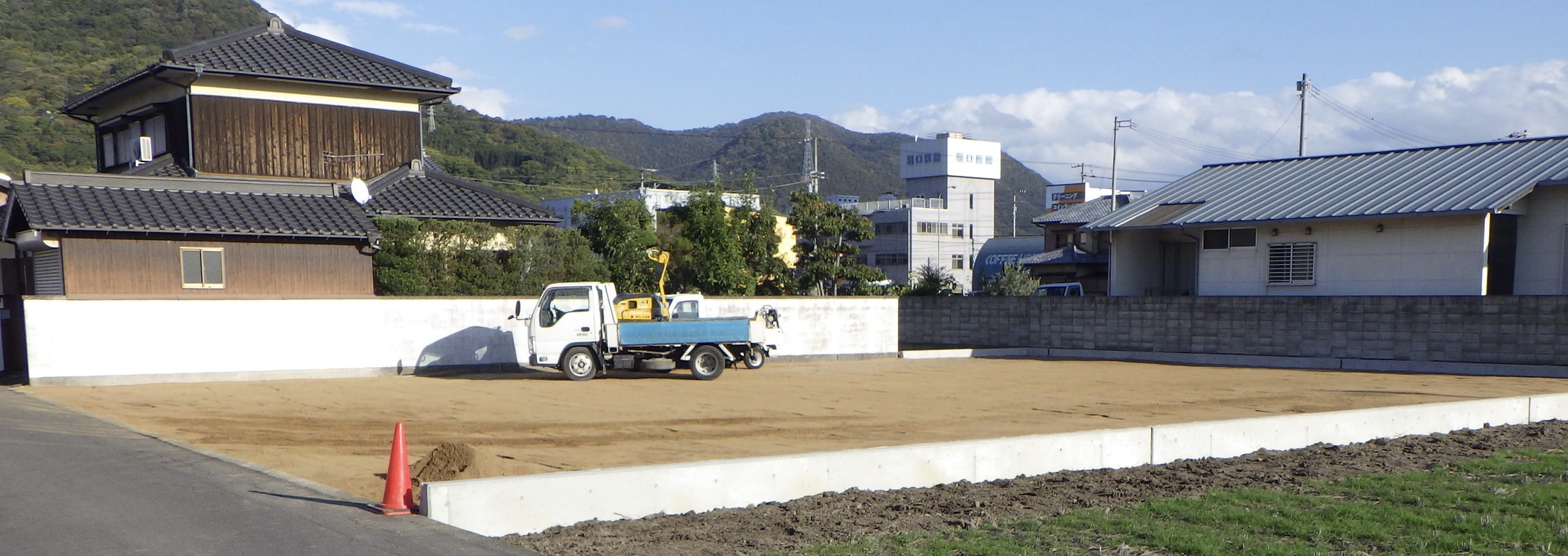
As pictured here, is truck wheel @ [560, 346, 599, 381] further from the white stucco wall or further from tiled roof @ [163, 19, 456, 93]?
the white stucco wall

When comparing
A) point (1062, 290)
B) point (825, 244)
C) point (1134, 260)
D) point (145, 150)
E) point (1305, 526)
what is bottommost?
point (1062, 290)

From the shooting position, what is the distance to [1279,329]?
23.8 metres

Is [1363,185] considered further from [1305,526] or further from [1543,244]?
[1305,526]

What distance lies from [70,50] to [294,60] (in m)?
44.4

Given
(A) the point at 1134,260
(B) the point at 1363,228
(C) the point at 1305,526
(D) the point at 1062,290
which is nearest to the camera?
(C) the point at 1305,526

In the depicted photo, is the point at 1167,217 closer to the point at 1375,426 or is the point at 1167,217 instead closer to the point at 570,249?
the point at 570,249

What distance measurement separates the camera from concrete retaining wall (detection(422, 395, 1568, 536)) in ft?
23.5

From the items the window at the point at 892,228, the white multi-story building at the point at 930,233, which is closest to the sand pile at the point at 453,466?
the white multi-story building at the point at 930,233

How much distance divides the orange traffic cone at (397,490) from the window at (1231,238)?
23.8 meters

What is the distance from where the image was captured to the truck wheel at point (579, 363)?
19.7 m

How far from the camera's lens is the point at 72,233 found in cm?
1834

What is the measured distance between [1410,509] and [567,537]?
18.3 ft

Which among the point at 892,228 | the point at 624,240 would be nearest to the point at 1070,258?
the point at 892,228

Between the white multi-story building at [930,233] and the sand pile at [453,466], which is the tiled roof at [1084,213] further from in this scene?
the sand pile at [453,466]
